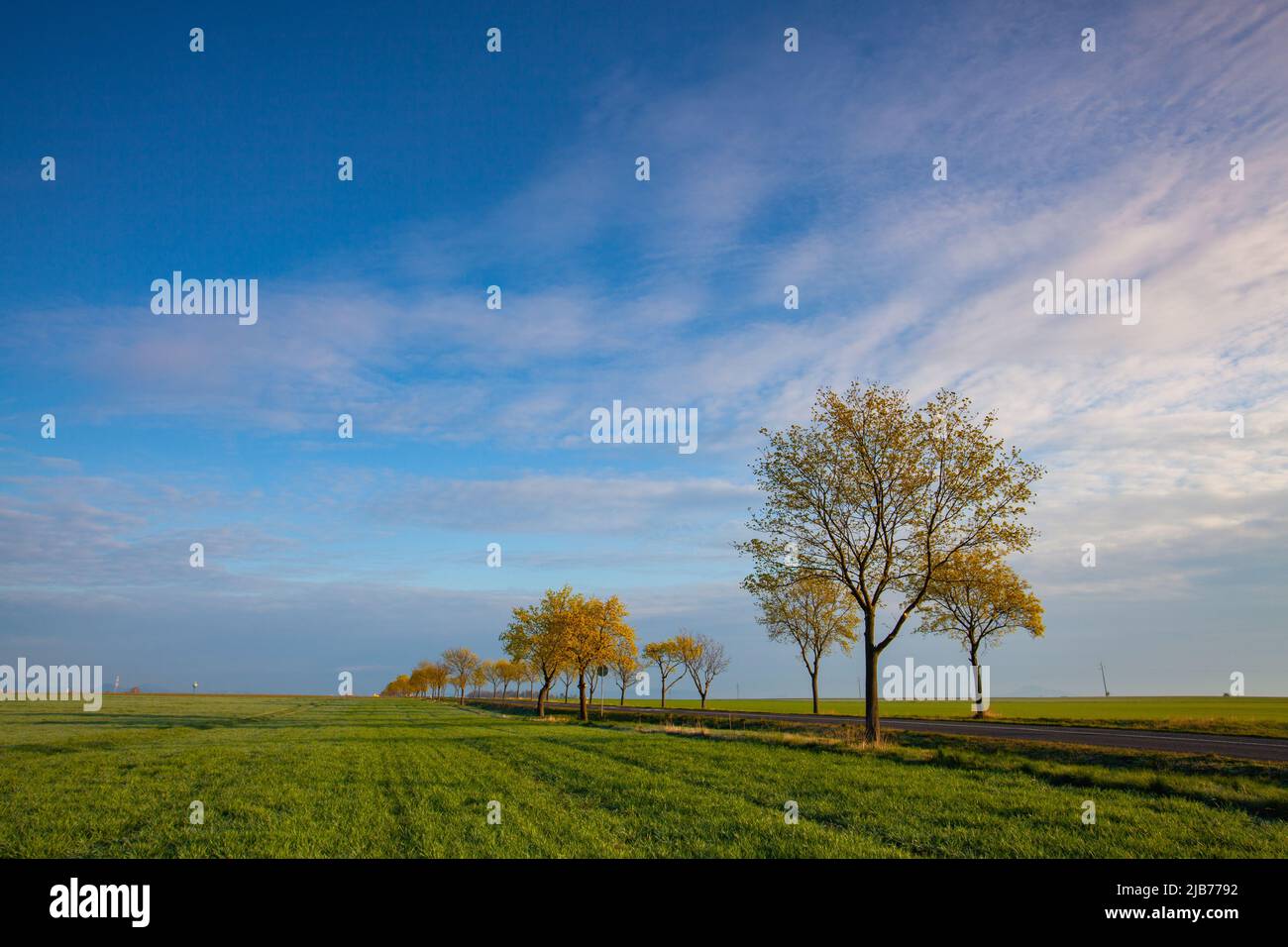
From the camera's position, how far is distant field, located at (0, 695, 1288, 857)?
12.4 meters

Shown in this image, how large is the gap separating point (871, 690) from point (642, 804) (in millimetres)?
21181

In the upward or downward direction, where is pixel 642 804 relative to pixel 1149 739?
upward

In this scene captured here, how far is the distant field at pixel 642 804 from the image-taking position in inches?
489

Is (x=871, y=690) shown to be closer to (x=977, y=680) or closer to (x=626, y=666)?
(x=977, y=680)

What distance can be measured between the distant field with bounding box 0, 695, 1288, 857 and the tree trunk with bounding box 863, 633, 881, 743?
3695mm

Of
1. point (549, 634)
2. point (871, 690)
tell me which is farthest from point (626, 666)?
point (871, 690)

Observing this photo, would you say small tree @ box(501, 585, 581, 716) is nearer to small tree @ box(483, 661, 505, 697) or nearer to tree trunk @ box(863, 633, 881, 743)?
tree trunk @ box(863, 633, 881, 743)

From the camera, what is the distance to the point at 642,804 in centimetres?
1680
